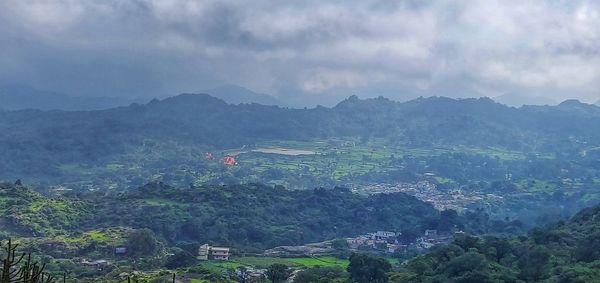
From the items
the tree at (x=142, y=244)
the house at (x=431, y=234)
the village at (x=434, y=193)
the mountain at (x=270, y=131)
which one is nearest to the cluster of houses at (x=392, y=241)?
the house at (x=431, y=234)

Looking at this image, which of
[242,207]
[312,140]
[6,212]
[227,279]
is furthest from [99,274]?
[312,140]

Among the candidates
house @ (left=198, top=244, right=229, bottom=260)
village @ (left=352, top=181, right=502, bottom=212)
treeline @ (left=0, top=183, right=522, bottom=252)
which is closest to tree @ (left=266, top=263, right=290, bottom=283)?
house @ (left=198, top=244, right=229, bottom=260)

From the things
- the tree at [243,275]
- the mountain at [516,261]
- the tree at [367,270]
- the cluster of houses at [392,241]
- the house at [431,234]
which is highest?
the mountain at [516,261]

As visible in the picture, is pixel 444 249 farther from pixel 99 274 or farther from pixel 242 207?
pixel 242 207

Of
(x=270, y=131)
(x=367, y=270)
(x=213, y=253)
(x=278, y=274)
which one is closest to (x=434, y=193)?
(x=213, y=253)

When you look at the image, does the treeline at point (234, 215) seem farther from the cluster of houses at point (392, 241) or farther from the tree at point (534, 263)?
the tree at point (534, 263)

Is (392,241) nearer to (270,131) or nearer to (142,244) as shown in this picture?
(142,244)
